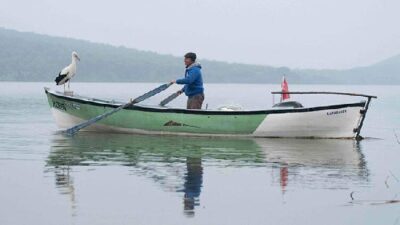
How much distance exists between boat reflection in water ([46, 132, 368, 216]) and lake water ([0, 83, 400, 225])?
2 cm

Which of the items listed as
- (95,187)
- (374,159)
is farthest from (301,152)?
(95,187)

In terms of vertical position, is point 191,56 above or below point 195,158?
above

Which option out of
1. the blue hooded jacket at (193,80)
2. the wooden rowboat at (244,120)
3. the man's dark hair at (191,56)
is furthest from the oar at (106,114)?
the man's dark hair at (191,56)

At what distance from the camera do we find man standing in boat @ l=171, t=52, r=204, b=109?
23.3 meters

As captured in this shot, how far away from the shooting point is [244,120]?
23.7 m

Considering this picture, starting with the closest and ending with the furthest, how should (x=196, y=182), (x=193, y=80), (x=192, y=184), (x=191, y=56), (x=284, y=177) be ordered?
1. (x=192, y=184)
2. (x=196, y=182)
3. (x=284, y=177)
4. (x=193, y=80)
5. (x=191, y=56)

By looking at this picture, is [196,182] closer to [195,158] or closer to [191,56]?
[195,158]

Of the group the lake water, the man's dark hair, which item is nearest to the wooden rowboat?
the lake water

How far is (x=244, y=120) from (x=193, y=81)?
182cm

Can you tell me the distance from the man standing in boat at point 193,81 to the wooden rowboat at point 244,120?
0.53 m

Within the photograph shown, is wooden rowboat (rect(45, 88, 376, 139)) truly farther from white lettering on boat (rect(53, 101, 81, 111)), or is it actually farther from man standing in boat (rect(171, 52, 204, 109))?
man standing in boat (rect(171, 52, 204, 109))

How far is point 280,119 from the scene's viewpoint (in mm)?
23609

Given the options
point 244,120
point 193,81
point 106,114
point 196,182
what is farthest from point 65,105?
point 196,182

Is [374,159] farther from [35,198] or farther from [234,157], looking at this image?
[35,198]
